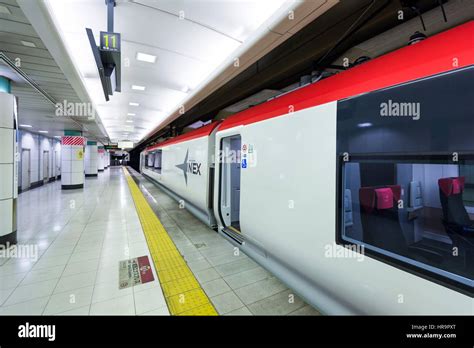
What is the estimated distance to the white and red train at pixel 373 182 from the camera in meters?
1.15

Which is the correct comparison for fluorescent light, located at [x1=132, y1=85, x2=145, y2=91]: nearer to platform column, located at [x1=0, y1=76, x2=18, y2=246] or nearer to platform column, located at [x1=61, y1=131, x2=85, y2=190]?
platform column, located at [x1=0, y1=76, x2=18, y2=246]

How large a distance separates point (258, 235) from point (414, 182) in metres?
1.91

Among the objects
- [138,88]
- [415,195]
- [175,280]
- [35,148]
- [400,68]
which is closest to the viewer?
[400,68]

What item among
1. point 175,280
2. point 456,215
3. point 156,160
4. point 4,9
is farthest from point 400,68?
point 156,160

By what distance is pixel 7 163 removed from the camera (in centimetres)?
344

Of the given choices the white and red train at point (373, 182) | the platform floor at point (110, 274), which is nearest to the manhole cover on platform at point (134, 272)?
the platform floor at point (110, 274)

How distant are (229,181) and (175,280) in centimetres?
190

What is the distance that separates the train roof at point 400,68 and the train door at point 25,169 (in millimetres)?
11740

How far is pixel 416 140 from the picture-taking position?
1.25 m

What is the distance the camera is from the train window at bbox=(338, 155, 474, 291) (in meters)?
1.21

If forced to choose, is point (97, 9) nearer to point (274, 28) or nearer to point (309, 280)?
point (274, 28)

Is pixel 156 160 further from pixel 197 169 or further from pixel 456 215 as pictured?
pixel 456 215

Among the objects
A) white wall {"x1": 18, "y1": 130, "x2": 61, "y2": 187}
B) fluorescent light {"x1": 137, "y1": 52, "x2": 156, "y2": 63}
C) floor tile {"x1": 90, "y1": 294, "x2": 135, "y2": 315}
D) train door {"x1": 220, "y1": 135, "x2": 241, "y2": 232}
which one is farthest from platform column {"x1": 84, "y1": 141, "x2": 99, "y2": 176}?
floor tile {"x1": 90, "y1": 294, "x2": 135, "y2": 315}
